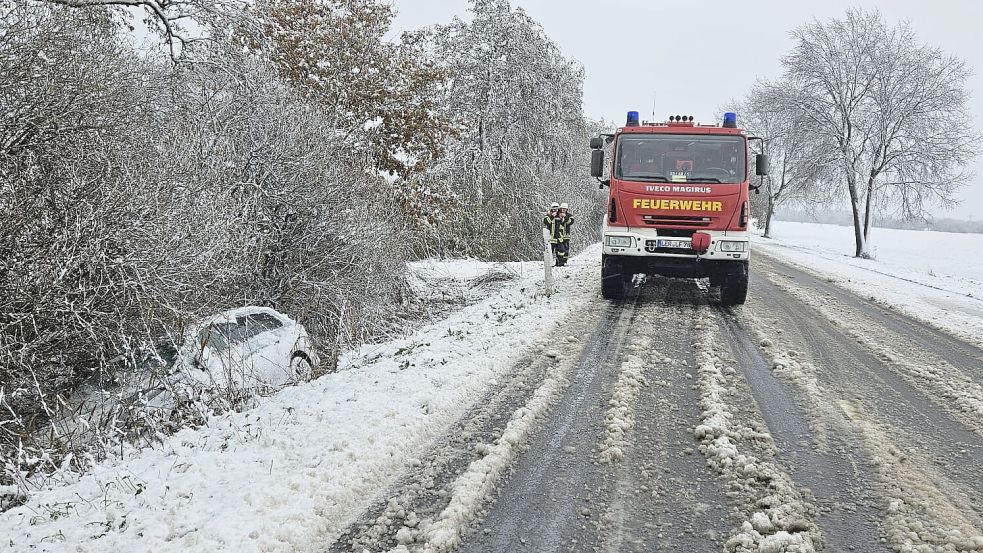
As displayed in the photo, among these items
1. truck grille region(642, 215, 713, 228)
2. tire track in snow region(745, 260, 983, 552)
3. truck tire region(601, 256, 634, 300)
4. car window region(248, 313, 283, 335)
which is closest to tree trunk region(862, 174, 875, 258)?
Answer: truck grille region(642, 215, 713, 228)

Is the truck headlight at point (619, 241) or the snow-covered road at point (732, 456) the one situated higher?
the truck headlight at point (619, 241)

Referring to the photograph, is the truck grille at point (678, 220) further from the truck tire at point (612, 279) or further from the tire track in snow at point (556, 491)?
the tire track in snow at point (556, 491)

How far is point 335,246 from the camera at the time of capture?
32.7 ft

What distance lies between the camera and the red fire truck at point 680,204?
8.44m

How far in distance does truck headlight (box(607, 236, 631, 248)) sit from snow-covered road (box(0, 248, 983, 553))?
8.89ft

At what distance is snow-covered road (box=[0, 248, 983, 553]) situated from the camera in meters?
2.71

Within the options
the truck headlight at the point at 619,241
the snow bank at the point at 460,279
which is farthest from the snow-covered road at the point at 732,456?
the snow bank at the point at 460,279

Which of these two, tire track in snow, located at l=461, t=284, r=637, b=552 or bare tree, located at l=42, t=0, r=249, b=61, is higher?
bare tree, located at l=42, t=0, r=249, b=61

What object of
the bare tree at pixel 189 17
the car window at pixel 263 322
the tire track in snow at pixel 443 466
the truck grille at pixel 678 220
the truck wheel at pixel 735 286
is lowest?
the tire track in snow at pixel 443 466

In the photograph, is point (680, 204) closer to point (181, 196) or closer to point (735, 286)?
point (735, 286)

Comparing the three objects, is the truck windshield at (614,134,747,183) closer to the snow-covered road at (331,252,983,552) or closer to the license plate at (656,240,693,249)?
the license plate at (656,240,693,249)

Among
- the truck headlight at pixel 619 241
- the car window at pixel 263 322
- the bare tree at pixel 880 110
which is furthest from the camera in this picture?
the bare tree at pixel 880 110

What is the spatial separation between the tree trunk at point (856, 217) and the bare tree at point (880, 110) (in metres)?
0.04

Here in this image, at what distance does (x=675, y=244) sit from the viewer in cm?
851
